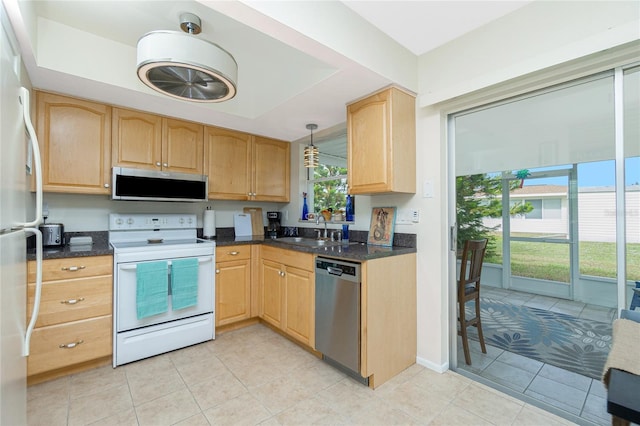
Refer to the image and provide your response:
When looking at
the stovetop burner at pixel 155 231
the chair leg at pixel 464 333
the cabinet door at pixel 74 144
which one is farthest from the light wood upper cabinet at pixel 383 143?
the cabinet door at pixel 74 144

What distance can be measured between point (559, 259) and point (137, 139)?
11.2 feet

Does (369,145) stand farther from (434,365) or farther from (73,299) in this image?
(73,299)

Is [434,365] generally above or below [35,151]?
below

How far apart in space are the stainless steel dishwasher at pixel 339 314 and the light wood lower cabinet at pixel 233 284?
1026mm

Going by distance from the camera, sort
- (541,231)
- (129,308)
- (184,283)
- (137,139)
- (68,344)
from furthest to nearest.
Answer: (137,139) < (184,283) < (129,308) < (68,344) < (541,231)

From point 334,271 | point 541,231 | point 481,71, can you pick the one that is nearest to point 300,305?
point 334,271

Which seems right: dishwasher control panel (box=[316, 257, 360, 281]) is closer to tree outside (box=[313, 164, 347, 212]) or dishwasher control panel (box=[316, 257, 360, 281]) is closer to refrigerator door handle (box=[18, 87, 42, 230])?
tree outside (box=[313, 164, 347, 212])

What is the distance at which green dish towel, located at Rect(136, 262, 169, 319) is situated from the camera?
2299 millimetres

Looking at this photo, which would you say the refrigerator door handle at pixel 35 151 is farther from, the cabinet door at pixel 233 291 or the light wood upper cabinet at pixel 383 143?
the light wood upper cabinet at pixel 383 143

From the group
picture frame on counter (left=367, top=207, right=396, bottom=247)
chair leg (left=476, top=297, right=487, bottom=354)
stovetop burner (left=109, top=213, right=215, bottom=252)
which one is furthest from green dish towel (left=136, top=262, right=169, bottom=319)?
chair leg (left=476, top=297, right=487, bottom=354)

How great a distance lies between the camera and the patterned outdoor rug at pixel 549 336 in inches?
65.1

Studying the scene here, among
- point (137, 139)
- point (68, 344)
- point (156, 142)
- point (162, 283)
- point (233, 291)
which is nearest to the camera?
point (68, 344)

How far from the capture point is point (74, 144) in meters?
2.38

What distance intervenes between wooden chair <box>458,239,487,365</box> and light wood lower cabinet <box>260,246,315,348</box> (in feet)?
3.76
